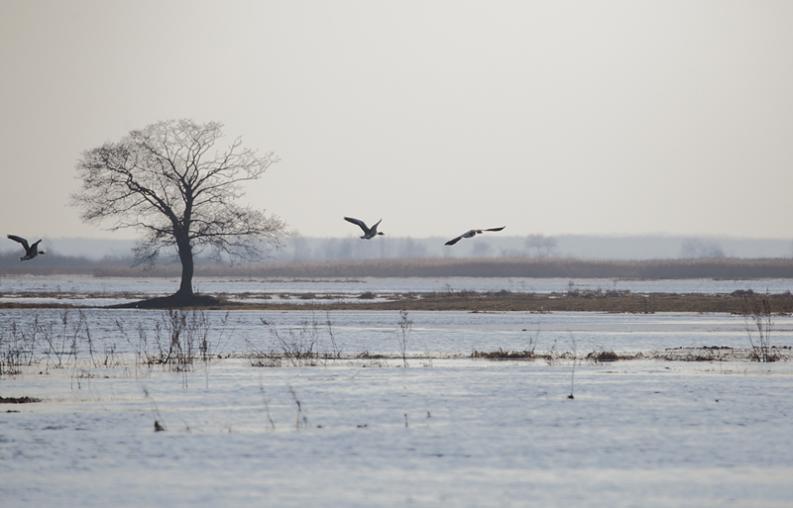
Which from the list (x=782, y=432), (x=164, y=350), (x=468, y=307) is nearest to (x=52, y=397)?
(x=164, y=350)

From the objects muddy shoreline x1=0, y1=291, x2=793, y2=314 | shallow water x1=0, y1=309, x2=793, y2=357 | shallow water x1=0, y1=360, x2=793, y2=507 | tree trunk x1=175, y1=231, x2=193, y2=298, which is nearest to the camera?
shallow water x1=0, y1=360, x2=793, y2=507

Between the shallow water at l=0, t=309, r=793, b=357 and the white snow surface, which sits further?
the shallow water at l=0, t=309, r=793, b=357

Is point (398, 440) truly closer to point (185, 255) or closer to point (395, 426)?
point (395, 426)

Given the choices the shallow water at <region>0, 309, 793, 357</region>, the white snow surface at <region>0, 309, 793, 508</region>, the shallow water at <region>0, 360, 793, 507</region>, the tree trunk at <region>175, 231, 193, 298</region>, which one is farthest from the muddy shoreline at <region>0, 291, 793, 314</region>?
the shallow water at <region>0, 360, 793, 507</region>

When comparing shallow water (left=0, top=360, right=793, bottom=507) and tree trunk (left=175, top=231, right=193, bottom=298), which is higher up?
tree trunk (left=175, top=231, right=193, bottom=298)

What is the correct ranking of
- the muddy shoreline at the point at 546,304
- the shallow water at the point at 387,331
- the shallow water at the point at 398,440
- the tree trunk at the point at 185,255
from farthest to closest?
the tree trunk at the point at 185,255 → the muddy shoreline at the point at 546,304 → the shallow water at the point at 387,331 → the shallow water at the point at 398,440

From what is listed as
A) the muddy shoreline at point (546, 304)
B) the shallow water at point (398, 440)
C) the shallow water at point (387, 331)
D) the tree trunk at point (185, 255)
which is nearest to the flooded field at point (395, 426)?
the shallow water at point (398, 440)

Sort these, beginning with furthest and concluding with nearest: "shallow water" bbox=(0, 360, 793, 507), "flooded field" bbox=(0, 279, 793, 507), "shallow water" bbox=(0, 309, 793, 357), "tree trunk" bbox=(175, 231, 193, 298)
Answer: "tree trunk" bbox=(175, 231, 193, 298) < "shallow water" bbox=(0, 309, 793, 357) < "flooded field" bbox=(0, 279, 793, 507) < "shallow water" bbox=(0, 360, 793, 507)

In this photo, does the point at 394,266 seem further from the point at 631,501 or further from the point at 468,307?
the point at 631,501

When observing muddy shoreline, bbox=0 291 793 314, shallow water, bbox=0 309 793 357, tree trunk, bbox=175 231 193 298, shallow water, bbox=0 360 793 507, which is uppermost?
tree trunk, bbox=175 231 193 298

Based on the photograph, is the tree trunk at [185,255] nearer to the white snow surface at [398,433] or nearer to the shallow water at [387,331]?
the shallow water at [387,331]

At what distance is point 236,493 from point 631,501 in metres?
4.96

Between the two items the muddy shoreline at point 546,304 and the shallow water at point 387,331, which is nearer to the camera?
the shallow water at point 387,331

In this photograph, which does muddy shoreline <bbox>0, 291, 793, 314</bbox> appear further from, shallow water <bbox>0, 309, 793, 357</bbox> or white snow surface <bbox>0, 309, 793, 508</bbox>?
white snow surface <bbox>0, 309, 793, 508</bbox>
